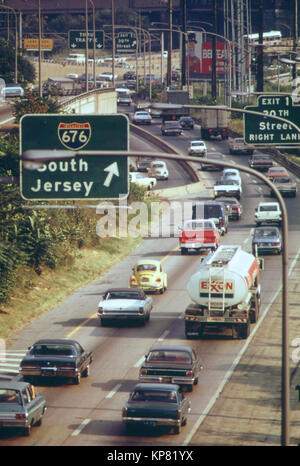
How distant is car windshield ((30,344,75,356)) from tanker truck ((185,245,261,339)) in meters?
8.02

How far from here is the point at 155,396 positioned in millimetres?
29672

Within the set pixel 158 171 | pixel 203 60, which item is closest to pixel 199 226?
pixel 158 171

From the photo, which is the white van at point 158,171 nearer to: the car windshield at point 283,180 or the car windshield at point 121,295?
the car windshield at point 283,180

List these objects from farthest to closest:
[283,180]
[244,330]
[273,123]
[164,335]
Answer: [283,180] → [273,123] → [164,335] → [244,330]

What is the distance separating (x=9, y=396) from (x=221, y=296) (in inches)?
→ 566

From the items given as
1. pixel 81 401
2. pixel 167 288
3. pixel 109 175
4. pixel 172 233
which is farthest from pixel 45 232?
pixel 109 175

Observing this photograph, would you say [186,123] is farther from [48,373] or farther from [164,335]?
[48,373]

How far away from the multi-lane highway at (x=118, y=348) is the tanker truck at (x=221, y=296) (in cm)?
82

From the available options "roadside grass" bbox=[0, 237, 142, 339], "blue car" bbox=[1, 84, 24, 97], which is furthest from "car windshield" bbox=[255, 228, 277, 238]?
"blue car" bbox=[1, 84, 24, 97]

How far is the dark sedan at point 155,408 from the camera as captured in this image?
28.8m

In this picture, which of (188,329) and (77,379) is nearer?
(77,379)

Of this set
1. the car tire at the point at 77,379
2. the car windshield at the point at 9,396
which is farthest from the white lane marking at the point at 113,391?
the car windshield at the point at 9,396

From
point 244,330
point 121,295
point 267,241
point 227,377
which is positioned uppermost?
point 267,241

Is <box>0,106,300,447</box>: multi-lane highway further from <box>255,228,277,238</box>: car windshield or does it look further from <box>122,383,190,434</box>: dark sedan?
<box>255,228,277,238</box>: car windshield
